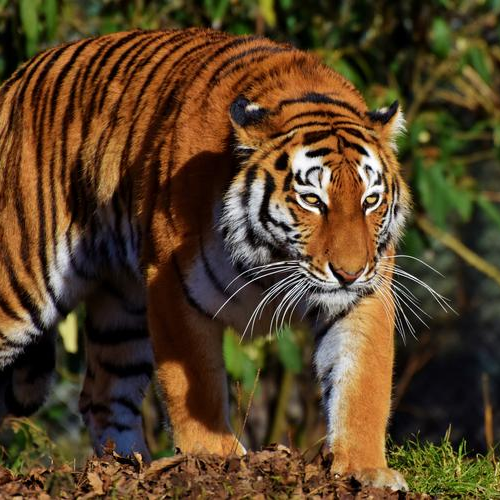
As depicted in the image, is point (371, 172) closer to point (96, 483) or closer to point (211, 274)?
point (211, 274)

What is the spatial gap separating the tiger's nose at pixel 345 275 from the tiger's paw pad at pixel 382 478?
53 cm

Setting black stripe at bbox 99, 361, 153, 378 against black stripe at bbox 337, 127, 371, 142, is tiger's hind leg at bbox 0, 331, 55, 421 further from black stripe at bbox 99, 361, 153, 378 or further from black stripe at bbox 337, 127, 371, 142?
black stripe at bbox 337, 127, 371, 142

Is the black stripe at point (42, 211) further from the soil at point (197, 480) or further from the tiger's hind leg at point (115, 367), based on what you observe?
the soil at point (197, 480)

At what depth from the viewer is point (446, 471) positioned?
140 inches

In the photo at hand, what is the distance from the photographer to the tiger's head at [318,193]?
11.6 ft

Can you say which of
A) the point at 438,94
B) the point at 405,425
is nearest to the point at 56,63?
the point at 438,94

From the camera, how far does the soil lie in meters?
3.09

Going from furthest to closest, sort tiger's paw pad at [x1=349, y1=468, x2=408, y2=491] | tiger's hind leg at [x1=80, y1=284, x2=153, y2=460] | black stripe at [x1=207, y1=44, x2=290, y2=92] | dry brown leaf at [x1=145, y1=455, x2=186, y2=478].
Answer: tiger's hind leg at [x1=80, y1=284, x2=153, y2=460] < black stripe at [x1=207, y1=44, x2=290, y2=92] < tiger's paw pad at [x1=349, y1=468, x2=408, y2=491] < dry brown leaf at [x1=145, y1=455, x2=186, y2=478]

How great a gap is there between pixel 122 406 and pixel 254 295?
4.42 feet

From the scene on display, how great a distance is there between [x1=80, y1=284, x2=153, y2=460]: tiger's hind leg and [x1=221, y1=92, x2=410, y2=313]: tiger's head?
131 centimetres

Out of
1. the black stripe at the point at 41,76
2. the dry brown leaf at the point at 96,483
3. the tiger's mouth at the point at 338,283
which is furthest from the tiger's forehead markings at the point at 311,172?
the black stripe at the point at 41,76

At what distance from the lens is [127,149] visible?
432cm

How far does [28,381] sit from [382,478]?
208cm

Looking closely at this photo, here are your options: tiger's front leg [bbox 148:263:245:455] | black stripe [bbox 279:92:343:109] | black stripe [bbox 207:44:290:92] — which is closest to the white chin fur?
tiger's front leg [bbox 148:263:245:455]
